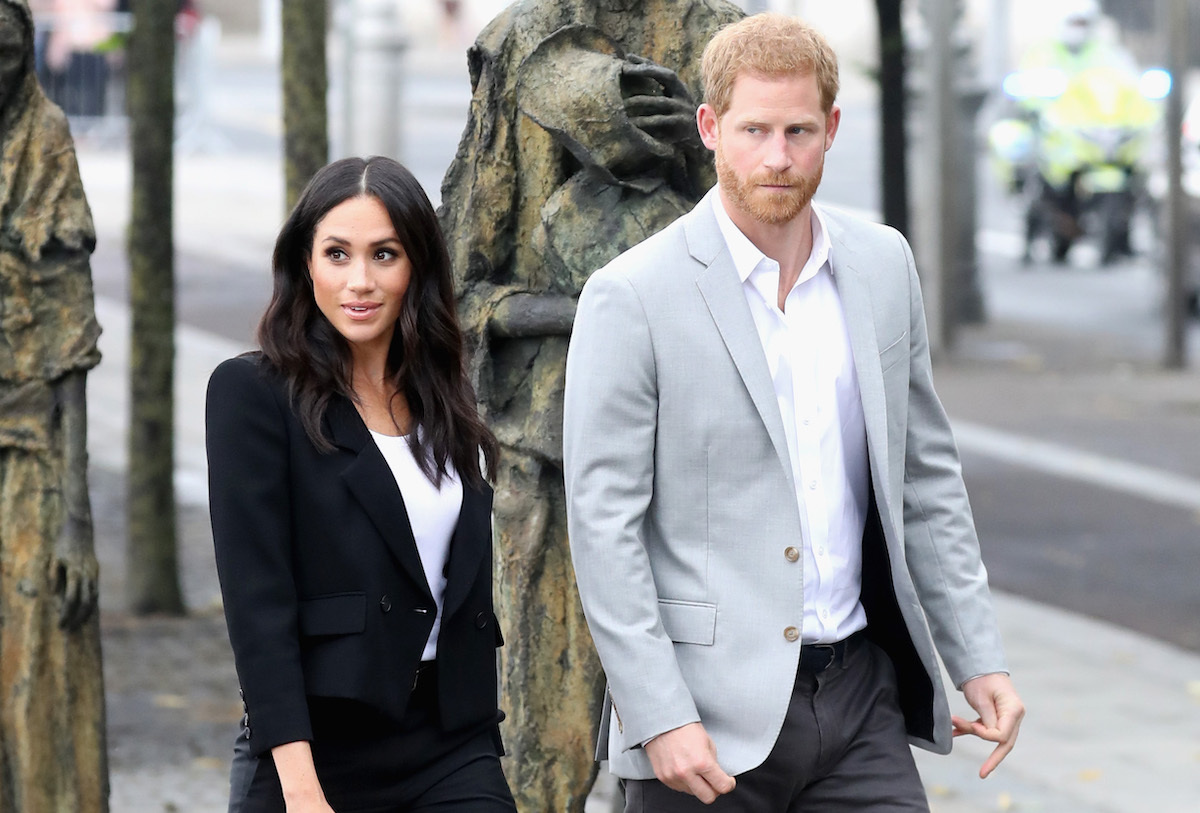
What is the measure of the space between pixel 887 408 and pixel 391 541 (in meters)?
0.90

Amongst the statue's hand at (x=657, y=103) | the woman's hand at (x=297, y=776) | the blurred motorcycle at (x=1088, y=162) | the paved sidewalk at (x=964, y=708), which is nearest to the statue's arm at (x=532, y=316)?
the statue's hand at (x=657, y=103)

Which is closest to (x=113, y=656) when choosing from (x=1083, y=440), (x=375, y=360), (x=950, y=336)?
(x=375, y=360)

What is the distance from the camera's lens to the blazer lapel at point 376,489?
318cm

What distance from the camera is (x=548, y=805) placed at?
15.5 ft

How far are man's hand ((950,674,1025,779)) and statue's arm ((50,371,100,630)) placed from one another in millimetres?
2369

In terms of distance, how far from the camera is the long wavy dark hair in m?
3.27

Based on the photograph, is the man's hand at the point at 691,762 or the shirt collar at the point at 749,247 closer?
the man's hand at the point at 691,762

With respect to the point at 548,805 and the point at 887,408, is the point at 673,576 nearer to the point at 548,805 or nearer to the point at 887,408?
the point at 887,408

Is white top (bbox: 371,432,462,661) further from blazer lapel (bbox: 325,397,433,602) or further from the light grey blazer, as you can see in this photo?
the light grey blazer

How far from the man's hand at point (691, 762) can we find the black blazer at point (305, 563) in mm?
354

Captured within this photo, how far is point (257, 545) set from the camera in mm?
3098

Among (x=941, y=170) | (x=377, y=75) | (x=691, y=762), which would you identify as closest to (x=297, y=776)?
(x=691, y=762)

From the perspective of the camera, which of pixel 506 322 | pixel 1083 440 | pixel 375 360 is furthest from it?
pixel 1083 440

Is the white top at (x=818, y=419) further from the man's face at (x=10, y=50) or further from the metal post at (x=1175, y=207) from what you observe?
the metal post at (x=1175, y=207)
